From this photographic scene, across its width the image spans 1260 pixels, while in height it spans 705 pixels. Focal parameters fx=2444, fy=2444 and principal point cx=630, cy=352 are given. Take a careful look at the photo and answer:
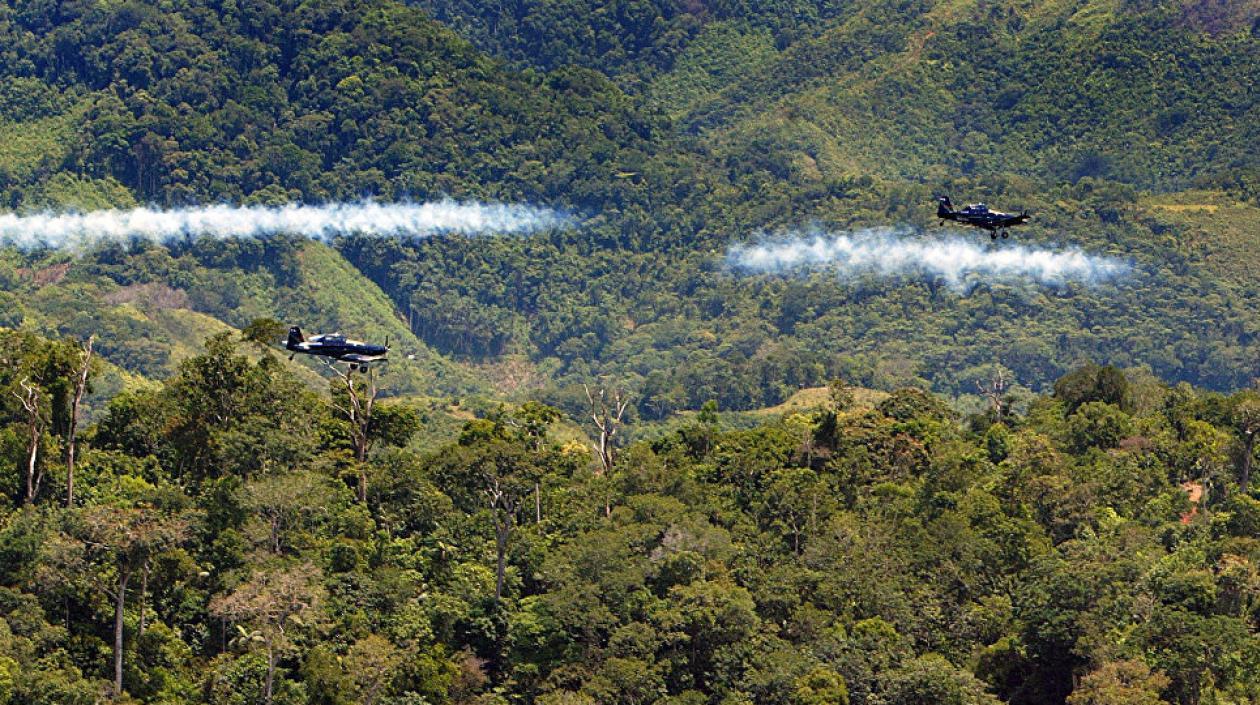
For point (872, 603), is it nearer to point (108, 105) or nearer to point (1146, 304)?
point (1146, 304)

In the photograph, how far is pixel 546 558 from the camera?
7888 cm

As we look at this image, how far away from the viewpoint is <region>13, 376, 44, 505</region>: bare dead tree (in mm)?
74625

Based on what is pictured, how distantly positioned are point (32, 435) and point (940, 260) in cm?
11968

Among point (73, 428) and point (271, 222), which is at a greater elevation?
point (73, 428)

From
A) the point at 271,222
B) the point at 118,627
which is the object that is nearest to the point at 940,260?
the point at 271,222

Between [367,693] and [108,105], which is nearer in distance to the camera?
[367,693]

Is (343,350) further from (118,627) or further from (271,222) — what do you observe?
(271,222)

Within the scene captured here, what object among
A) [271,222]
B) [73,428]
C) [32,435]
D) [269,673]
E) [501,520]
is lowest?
[269,673]

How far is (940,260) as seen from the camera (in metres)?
187

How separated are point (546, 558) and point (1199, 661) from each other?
2070 centimetres

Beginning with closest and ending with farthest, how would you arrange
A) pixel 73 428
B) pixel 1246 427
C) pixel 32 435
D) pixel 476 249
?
1. pixel 73 428
2. pixel 32 435
3. pixel 1246 427
4. pixel 476 249

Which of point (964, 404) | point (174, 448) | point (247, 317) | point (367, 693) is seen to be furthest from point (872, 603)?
point (247, 317)

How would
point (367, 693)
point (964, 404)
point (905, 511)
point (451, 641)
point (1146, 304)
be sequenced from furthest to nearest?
point (1146, 304) < point (964, 404) < point (905, 511) < point (451, 641) < point (367, 693)

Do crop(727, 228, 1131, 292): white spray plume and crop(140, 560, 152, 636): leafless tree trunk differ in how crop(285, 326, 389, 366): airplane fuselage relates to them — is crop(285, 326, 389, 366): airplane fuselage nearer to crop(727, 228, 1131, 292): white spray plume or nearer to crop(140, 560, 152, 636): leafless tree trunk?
crop(140, 560, 152, 636): leafless tree trunk
